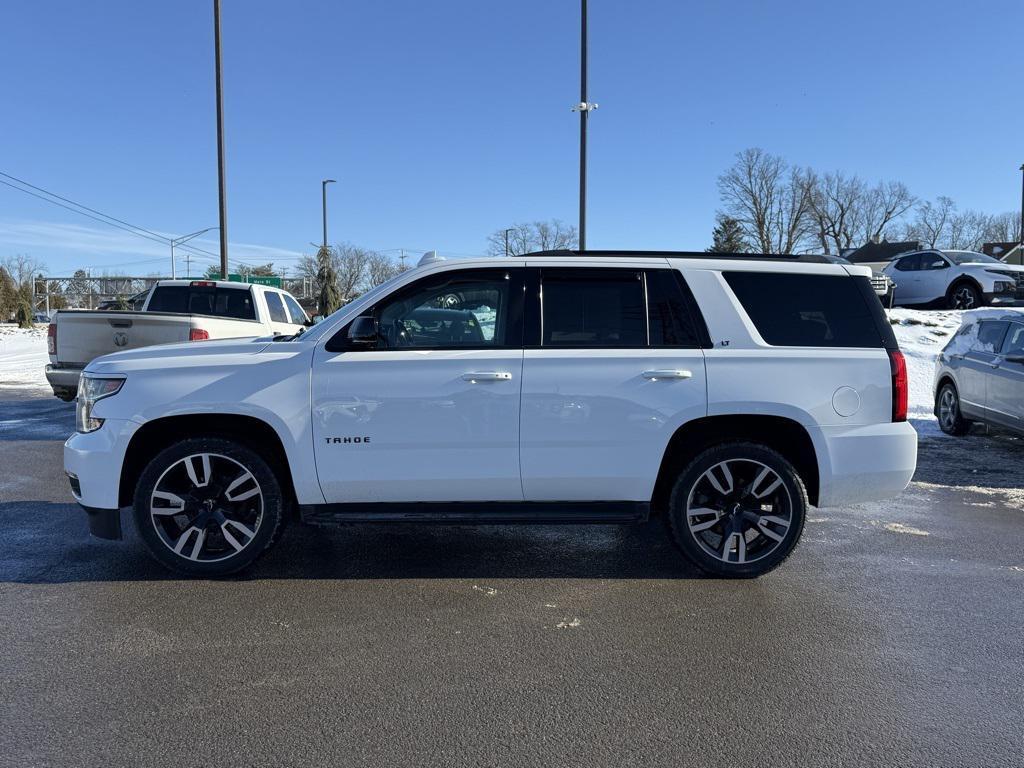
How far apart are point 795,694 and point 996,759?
29.1 inches

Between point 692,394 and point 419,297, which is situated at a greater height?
point 419,297

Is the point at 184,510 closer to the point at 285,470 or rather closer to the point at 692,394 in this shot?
the point at 285,470

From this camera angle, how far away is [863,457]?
15.1 ft

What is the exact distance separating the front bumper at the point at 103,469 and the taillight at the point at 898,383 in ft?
14.7

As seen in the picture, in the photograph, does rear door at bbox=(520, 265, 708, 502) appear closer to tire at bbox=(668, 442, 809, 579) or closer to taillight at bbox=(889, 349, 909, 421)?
tire at bbox=(668, 442, 809, 579)

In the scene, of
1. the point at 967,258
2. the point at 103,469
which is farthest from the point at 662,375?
the point at 967,258

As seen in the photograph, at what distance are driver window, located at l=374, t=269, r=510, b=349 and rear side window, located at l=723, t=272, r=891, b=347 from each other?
1435mm

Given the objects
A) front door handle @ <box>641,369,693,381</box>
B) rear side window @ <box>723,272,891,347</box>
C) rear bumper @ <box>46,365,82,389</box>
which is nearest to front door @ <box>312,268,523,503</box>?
front door handle @ <box>641,369,693,381</box>

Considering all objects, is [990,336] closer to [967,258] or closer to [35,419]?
[967,258]

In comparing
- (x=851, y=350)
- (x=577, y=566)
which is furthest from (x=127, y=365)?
(x=851, y=350)

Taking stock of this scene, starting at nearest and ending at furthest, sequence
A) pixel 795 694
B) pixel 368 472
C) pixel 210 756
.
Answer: pixel 210 756 < pixel 795 694 < pixel 368 472

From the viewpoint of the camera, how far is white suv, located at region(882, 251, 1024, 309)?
18828 mm

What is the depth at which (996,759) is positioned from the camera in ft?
9.27

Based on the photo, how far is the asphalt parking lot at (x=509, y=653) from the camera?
115 inches
